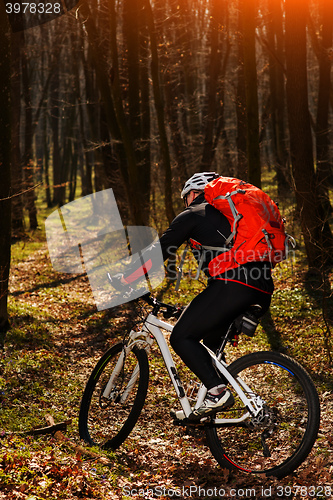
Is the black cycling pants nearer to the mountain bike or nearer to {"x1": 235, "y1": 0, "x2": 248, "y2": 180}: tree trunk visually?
the mountain bike

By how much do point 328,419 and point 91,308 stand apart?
22.0 ft

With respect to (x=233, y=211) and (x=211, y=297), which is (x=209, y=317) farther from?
(x=233, y=211)

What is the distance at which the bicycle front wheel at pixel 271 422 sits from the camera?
11.6 ft

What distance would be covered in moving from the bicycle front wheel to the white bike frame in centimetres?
4

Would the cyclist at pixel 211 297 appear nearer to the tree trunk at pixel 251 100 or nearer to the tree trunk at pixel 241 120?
the tree trunk at pixel 251 100

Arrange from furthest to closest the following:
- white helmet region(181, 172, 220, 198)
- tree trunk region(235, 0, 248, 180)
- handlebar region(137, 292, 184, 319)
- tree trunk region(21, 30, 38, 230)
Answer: tree trunk region(21, 30, 38, 230), tree trunk region(235, 0, 248, 180), handlebar region(137, 292, 184, 319), white helmet region(181, 172, 220, 198)

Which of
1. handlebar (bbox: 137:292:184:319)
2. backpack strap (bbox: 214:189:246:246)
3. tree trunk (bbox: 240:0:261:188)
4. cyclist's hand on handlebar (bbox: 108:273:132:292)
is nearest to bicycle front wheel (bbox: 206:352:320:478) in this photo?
handlebar (bbox: 137:292:184:319)

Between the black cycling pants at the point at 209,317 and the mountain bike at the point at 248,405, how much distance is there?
0.12 m

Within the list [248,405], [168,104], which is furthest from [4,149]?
[168,104]

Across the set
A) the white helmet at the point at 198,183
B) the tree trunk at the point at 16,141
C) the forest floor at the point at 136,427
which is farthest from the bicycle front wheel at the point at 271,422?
the tree trunk at the point at 16,141

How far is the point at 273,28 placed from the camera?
18.8 meters

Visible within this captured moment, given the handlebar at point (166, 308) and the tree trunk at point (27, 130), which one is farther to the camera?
the tree trunk at point (27, 130)

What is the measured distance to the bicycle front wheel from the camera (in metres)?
3.54

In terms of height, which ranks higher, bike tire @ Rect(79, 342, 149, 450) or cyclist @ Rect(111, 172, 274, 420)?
cyclist @ Rect(111, 172, 274, 420)
